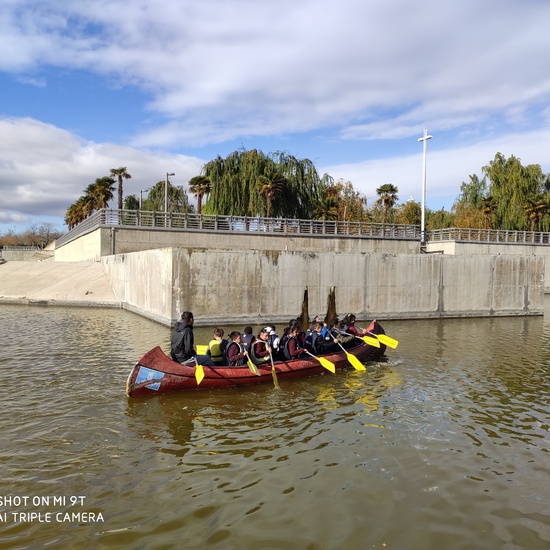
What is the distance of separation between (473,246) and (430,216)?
87.7ft

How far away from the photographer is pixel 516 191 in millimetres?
50406

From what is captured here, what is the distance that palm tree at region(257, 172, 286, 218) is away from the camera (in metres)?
39.2

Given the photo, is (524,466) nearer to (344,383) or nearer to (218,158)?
(344,383)

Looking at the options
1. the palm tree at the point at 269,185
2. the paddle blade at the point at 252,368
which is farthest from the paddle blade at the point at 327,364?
the palm tree at the point at 269,185

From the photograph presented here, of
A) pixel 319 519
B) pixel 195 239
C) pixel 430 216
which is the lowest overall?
pixel 319 519

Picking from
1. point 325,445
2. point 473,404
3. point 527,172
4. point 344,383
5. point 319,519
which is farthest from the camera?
point 527,172

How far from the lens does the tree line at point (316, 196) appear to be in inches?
1592

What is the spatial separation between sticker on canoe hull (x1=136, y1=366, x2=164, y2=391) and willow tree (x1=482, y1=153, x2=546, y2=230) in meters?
50.2

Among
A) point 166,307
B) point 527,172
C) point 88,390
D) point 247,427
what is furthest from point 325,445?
point 527,172

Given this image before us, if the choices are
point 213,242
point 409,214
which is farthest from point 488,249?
point 213,242

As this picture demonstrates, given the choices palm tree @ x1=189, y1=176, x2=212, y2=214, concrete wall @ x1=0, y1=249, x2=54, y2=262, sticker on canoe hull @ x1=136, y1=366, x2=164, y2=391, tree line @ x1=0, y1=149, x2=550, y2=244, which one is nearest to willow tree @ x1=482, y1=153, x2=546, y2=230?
tree line @ x1=0, y1=149, x2=550, y2=244

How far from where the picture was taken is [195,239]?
30.8 m

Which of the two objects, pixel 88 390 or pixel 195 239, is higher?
pixel 195 239

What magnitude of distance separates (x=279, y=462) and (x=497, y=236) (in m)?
41.9
